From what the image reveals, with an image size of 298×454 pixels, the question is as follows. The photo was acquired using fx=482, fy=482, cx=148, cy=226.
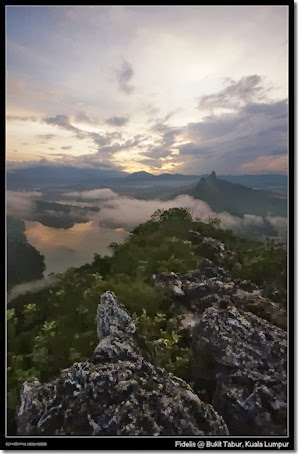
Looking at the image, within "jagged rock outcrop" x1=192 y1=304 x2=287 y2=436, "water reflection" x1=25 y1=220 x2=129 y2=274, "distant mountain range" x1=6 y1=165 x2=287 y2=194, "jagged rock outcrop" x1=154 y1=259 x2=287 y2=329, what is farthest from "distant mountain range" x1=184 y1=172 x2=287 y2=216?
"jagged rock outcrop" x1=192 y1=304 x2=287 y2=436

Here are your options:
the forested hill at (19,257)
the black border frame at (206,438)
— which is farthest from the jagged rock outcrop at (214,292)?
the forested hill at (19,257)

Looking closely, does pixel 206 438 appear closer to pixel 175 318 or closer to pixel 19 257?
pixel 175 318

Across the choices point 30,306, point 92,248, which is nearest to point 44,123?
point 92,248

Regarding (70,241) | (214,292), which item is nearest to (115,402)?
Result: (214,292)

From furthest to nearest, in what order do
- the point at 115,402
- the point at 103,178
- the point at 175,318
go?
1. the point at 103,178
2. the point at 175,318
3. the point at 115,402

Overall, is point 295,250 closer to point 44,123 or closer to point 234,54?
point 234,54

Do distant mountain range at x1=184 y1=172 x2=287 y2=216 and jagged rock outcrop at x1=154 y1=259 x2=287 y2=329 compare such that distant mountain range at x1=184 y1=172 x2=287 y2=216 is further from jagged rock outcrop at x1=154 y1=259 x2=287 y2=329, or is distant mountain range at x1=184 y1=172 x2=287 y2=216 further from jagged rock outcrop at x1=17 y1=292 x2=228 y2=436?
jagged rock outcrop at x1=17 y1=292 x2=228 y2=436
